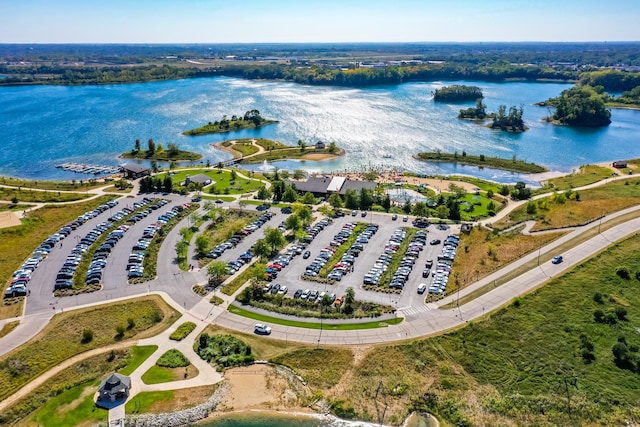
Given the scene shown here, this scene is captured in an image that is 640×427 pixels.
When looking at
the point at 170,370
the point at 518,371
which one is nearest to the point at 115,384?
the point at 170,370

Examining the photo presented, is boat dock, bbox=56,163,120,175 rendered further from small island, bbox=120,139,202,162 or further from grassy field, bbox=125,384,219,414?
grassy field, bbox=125,384,219,414

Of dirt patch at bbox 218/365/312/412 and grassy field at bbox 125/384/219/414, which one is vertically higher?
grassy field at bbox 125/384/219/414

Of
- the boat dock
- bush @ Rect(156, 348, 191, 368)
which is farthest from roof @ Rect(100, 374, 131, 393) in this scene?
the boat dock

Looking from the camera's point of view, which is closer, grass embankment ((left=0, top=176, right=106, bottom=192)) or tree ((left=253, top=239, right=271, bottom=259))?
tree ((left=253, top=239, right=271, bottom=259))

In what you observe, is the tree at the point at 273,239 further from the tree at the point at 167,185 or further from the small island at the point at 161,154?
the small island at the point at 161,154

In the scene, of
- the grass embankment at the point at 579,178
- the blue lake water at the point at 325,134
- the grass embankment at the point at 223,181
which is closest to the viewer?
the grass embankment at the point at 223,181

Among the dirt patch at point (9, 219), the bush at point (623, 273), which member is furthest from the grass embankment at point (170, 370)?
the bush at point (623, 273)

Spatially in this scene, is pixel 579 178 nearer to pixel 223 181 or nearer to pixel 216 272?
pixel 223 181
